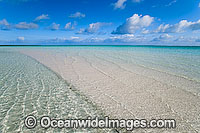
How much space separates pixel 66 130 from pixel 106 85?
160 inches

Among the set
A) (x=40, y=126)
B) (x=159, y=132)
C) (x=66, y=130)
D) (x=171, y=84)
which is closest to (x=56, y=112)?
(x=40, y=126)

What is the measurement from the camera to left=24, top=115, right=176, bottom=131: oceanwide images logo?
3811mm

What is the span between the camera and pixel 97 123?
157 inches

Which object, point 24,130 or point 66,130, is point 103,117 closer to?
point 66,130

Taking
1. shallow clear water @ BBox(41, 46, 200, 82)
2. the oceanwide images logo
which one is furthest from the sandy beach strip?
shallow clear water @ BBox(41, 46, 200, 82)

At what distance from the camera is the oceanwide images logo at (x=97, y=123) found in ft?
12.5

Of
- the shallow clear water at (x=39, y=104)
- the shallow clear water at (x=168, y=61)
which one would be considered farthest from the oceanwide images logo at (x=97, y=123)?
the shallow clear water at (x=168, y=61)

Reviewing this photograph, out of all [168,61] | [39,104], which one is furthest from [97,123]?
[168,61]

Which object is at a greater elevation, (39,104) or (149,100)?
(39,104)

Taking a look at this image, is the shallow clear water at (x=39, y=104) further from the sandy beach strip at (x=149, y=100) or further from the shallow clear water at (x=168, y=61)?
the shallow clear water at (x=168, y=61)

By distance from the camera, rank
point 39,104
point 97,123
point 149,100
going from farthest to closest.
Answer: point 149,100
point 39,104
point 97,123

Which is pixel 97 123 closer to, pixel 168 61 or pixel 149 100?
pixel 149 100

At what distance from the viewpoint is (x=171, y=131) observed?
140 inches

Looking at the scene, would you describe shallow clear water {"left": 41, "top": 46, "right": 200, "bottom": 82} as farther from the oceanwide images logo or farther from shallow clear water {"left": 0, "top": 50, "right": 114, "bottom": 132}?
shallow clear water {"left": 0, "top": 50, "right": 114, "bottom": 132}
